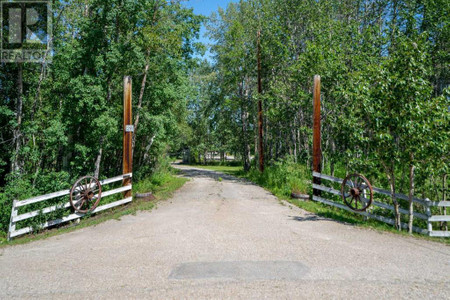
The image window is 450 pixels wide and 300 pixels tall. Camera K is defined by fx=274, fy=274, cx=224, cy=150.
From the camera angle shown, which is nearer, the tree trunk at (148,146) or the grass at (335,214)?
the grass at (335,214)

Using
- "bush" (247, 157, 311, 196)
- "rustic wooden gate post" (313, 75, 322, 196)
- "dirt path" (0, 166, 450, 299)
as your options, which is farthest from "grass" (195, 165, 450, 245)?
"rustic wooden gate post" (313, 75, 322, 196)

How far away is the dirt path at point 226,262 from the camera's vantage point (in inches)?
143

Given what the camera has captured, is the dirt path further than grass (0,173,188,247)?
No

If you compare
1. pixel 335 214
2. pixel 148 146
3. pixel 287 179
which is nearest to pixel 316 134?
pixel 287 179

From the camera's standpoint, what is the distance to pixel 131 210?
28.9ft

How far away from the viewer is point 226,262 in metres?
4.56

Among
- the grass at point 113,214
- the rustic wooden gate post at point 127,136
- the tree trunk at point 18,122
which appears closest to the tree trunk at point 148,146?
the grass at point 113,214

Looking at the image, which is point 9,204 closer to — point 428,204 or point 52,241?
point 52,241

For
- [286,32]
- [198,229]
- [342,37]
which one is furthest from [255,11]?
[198,229]

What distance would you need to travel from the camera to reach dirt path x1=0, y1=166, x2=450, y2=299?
3.62 metres

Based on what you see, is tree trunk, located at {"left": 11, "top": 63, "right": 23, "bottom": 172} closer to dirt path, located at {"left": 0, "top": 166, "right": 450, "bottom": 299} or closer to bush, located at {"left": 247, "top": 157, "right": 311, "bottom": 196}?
dirt path, located at {"left": 0, "top": 166, "right": 450, "bottom": 299}

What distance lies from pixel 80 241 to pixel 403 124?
313 inches

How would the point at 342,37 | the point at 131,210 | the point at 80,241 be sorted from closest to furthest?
the point at 80,241
the point at 131,210
the point at 342,37

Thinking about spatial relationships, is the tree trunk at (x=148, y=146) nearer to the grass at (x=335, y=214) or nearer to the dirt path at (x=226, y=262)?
the grass at (x=335, y=214)
